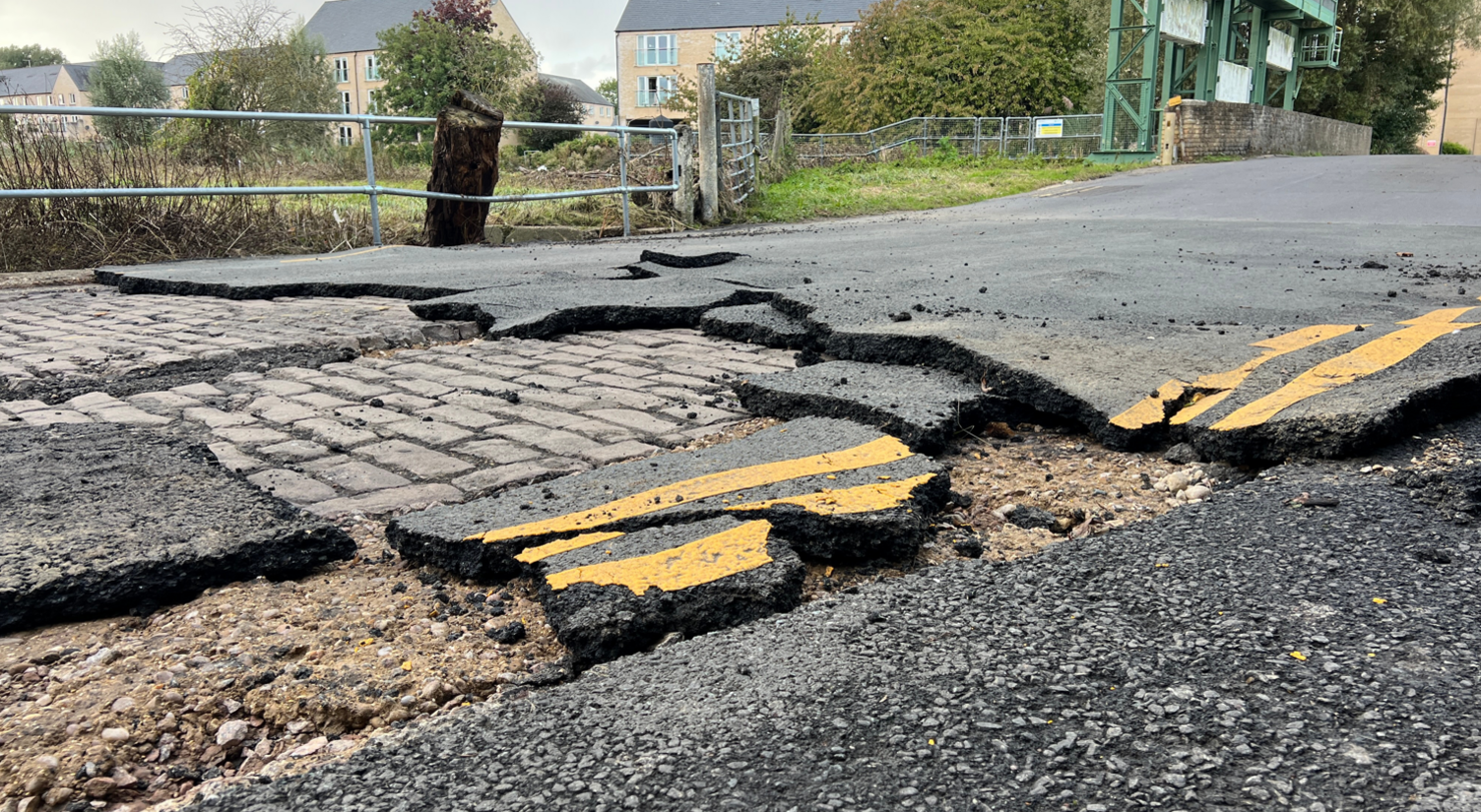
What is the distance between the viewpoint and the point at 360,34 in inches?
2505

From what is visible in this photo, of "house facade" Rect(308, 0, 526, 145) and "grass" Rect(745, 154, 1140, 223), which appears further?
"house facade" Rect(308, 0, 526, 145)

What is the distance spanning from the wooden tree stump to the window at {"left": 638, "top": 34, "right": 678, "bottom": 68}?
5190 cm

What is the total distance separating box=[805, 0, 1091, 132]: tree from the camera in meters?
31.9

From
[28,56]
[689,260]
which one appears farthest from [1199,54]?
[28,56]

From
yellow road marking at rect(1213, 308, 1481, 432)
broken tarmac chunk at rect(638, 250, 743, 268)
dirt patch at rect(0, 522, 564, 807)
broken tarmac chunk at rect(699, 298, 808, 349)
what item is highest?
broken tarmac chunk at rect(638, 250, 743, 268)

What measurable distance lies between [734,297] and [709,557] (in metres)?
3.68

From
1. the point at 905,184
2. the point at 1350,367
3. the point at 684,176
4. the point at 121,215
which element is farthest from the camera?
the point at 905,184

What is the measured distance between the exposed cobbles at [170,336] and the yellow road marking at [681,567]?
2.79m

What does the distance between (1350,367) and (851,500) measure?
207 centimetres

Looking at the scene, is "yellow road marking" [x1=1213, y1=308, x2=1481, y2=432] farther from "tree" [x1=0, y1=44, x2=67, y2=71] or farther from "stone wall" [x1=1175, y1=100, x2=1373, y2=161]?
"tree" [x1=0, y1=44, x2=67, y2=71]

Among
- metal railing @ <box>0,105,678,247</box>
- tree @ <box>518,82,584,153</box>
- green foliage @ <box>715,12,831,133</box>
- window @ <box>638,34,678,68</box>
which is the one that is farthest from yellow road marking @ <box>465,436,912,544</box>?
window @ <box>638,34,678,68</box>

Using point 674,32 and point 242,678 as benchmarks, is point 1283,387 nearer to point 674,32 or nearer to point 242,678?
point 242,678

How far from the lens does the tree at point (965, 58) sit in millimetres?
31875

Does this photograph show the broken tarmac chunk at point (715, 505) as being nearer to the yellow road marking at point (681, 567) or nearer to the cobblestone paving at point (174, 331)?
the yellow road marking at point (681, 567)
